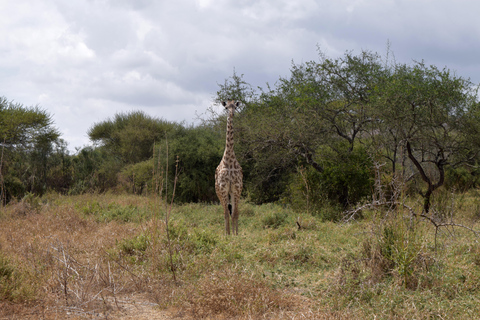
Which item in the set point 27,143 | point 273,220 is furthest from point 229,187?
point 27,143

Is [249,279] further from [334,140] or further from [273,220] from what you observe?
[334,140]

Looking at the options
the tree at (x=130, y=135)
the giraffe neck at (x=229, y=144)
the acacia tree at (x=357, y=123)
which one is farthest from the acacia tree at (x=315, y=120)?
the tree at (x=130, y=135)

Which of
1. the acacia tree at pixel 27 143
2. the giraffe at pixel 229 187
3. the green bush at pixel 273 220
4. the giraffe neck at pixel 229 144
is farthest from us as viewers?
the acacia tree at pixel 27 143

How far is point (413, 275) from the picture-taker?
4.79m

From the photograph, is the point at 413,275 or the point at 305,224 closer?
the point at 413,275

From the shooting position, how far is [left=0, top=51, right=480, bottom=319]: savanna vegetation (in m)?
4.62

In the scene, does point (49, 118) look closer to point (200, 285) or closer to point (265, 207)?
point (265, 207)

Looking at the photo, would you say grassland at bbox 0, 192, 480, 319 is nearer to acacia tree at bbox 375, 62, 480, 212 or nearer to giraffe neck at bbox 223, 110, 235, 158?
giraffe neck at bbox 223, 110, 235, 158

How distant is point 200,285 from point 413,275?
250 cm

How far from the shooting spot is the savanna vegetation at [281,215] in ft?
15.2

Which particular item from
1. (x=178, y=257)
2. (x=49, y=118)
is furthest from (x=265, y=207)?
(x=49, y=118)

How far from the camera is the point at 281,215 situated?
33.4 feet

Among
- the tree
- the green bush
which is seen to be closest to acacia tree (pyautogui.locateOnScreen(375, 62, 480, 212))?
the green bush

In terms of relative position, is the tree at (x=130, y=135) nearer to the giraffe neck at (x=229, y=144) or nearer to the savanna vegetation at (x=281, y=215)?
the savanna vegetation at (x=281, y=215)
